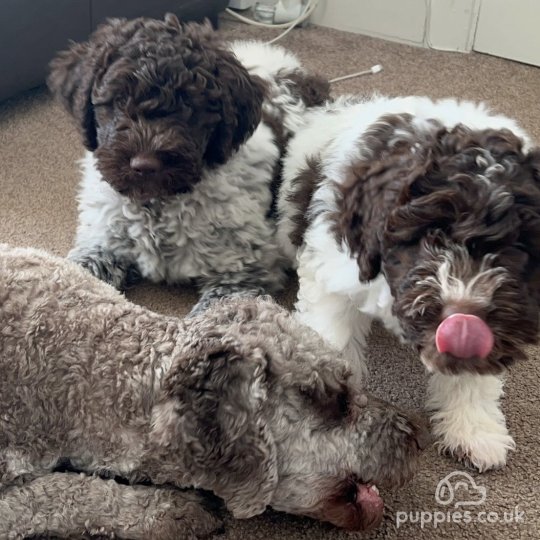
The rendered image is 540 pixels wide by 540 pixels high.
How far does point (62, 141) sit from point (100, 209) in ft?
2.33

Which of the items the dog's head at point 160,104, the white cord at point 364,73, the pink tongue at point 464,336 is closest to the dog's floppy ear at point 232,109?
the dog's head at point 160,104

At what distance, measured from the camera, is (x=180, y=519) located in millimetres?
1310

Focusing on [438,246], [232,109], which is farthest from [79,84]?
[438,246]

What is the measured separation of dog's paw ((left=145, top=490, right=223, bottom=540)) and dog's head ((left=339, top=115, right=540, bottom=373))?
46 centimetres

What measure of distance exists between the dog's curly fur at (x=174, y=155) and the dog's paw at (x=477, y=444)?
619mm

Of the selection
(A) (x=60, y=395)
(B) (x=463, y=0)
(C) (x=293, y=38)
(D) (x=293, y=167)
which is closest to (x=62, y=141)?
(D) (x=293, y=167)

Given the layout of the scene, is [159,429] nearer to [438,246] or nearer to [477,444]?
[438,246]

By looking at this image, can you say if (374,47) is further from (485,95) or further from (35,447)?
(35,447)

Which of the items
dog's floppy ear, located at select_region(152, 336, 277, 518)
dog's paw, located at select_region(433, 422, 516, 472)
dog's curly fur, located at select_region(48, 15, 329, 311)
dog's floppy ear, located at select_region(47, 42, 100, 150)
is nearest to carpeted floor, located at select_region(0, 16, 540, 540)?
dog's paw, located at select_region(433, 422, 516, 472)

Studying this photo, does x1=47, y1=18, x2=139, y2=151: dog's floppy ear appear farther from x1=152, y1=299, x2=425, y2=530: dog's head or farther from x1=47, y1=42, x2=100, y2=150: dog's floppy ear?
x1=152, y1=299, x2=425, y2=530: dog's head

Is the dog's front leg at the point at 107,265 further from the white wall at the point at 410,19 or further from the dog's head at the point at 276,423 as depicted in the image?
the white wall at the point at 410,19

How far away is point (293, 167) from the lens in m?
1.98

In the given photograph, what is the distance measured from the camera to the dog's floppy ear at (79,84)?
6.22 feet

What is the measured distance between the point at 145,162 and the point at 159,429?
79 centimetres
